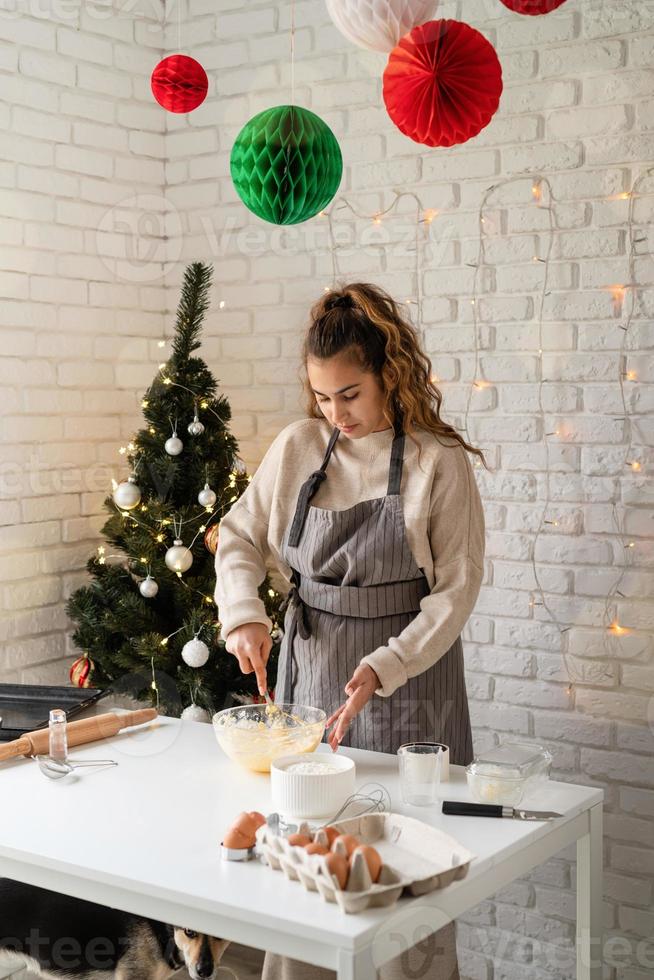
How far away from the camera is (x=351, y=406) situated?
7.59 ft

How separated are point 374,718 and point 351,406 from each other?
64 cm

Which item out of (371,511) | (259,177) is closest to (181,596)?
(371,511)

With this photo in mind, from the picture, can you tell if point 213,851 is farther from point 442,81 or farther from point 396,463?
point 442,81

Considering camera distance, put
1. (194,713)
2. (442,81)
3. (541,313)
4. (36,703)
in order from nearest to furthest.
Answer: (442,81) < (36,703) < (541,313) < (194,713)

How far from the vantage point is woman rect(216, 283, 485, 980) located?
2.26 metres

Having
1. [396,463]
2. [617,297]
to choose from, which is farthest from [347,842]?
[617,297]

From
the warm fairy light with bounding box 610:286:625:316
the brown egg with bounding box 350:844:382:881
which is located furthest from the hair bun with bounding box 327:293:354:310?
the brown egg with bounding box 350:844:382:881

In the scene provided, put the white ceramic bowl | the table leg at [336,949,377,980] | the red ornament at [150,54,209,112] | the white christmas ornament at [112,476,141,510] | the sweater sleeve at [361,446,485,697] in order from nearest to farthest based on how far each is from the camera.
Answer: the table leg at [336,949,377,980] < the white ceramic bowl < the sweater sleeve at [361,446,485,697] < the red ornament at [150,54,209,112] < the white christmas ornament at [112,476,141,510]

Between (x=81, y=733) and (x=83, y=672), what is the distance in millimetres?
897

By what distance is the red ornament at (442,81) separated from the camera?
1892 millimetres

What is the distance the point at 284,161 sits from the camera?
2.12m

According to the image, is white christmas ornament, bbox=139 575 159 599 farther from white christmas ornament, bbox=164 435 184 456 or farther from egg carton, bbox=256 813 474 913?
egg carton, bbox=256 813 474 913

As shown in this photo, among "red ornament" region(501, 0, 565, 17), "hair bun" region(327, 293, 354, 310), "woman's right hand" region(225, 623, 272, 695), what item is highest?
"red ornament" region(501, 0, 565, 17)

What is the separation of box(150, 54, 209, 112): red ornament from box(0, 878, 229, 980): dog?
1.74 meters
